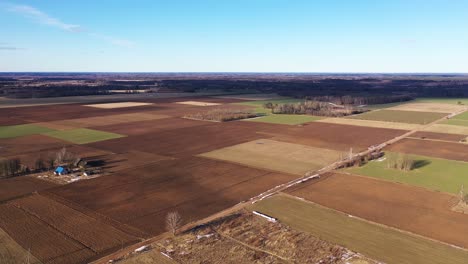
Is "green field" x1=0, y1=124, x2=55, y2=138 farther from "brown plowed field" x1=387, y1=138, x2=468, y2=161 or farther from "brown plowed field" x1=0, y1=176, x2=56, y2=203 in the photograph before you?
"brown plowed field" x1=387, y1=138, x2=468, y2=161

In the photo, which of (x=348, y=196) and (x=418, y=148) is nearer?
(x=348, y=196)

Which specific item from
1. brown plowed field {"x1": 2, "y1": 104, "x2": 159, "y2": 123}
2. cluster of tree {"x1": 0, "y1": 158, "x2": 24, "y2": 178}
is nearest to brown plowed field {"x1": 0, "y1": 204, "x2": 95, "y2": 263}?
cluster of tree {"x1": 0, "y1": 158, "x2": 24, "y2": 178}

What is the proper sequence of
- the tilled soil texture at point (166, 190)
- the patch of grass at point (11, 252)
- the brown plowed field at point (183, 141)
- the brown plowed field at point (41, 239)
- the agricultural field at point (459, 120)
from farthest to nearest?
the agricultural field at point (459, 120) < the brown plowed field at point (183, 141) < the tilled soil texture at point (166, 190) < the brown plowed field at point (41, 239) < the patch of grass at point (11, 252)

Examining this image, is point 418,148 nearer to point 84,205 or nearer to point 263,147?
point 263,147

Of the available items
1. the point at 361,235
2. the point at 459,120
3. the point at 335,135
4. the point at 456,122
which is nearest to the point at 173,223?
the point at 361,235

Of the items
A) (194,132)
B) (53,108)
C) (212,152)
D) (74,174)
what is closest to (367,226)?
(212,152)

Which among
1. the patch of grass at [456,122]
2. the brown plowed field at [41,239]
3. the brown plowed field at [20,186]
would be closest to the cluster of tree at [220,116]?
the patch of grass at [456,122]

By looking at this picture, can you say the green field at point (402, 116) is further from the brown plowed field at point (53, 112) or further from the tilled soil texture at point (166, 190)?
the brown plowed field at point (53, 112)
